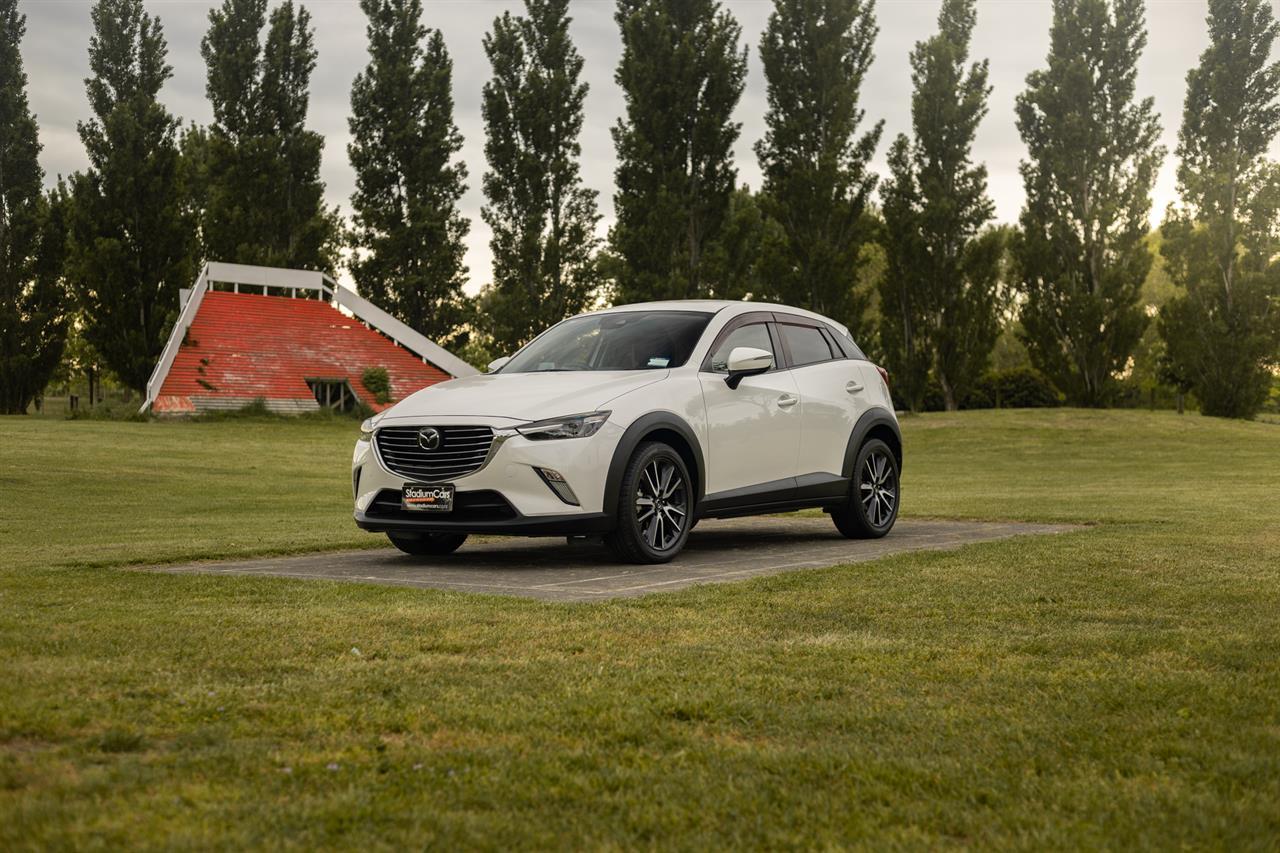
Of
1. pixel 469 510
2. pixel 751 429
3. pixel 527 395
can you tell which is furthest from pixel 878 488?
pixel 469 510

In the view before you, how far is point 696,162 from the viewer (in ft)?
141

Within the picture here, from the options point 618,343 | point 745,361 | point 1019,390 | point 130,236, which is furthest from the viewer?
point 1019,390

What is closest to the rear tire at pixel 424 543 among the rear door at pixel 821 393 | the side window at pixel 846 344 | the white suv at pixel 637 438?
the white suv at pixel 637 438

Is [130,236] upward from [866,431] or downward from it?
upward

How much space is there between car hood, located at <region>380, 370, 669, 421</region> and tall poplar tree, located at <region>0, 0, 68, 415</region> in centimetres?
4618

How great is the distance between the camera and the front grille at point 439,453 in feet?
29.3

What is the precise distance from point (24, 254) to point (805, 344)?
154 ft

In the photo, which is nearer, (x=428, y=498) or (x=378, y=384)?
Result: (x=428, y=498)

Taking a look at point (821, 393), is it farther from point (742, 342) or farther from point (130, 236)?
point (130, 236)

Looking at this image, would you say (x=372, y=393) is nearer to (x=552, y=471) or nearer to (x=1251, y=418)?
(x=1251, y=418)

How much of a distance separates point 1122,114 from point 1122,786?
1720 inches

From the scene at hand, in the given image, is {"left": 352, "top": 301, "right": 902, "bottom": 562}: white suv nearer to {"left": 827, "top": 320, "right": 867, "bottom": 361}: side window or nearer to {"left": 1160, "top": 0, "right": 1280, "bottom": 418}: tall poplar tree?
{"left": 827, "top": 320, "right": 867, "bottom": 361}: side window

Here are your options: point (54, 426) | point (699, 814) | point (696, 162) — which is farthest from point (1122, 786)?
point (696, 162)

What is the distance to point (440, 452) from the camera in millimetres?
9062
